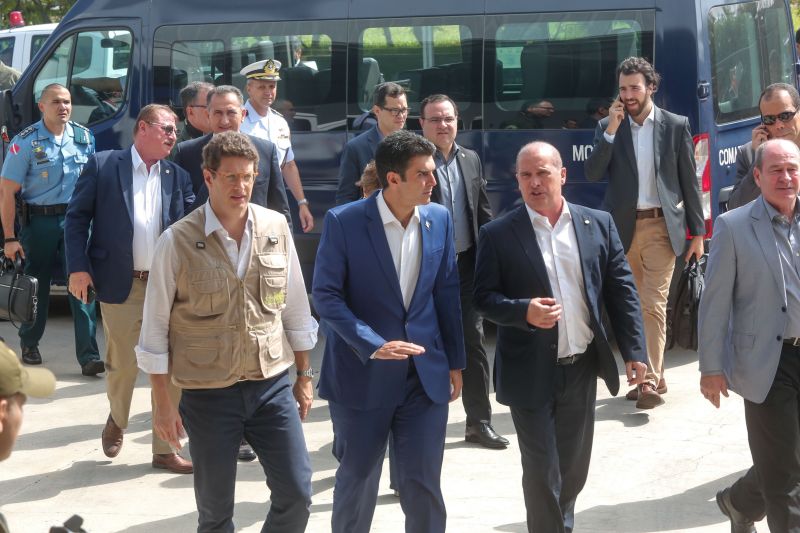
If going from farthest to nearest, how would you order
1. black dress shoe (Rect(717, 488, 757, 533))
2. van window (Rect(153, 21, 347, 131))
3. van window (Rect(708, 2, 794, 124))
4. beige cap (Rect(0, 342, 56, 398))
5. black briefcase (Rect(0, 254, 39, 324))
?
van window (Rect(153, 21, 347, 131)), van window (Rect(708, 2, 794, 124)), black briefcase (Rect(0, 254, 39, 324)), black dress shoe (Rect(717, 488, 757, 533)), beige cap (Rect(0, 342, 56, 398))

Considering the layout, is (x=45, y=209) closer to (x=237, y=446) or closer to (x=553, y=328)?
(x=237, y=446)

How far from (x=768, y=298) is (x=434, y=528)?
1.56m

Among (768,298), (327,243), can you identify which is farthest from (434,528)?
(768,298)

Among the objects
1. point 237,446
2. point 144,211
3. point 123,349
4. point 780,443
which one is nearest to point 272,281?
point 237,446

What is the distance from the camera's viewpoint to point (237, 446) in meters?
4.95

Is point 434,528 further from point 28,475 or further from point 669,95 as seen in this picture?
point 669,95

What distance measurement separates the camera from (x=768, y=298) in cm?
514

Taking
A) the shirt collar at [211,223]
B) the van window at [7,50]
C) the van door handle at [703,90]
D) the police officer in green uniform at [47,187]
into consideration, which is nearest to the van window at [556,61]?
the van door handle at [703,90]

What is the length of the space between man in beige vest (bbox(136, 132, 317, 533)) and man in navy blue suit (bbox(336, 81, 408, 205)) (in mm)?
2256

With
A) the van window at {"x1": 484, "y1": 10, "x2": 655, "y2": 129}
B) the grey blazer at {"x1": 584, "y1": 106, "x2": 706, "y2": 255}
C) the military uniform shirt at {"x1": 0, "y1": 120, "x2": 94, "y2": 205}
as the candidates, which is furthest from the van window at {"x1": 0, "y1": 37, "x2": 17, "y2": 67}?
the grey blazer at {"x1": 584, "y1": 106, "x2": 706, "y2": 255}

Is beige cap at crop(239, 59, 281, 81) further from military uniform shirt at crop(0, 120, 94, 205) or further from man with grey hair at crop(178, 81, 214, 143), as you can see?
military uniform shirt at crop(0, 120, 94, 205)

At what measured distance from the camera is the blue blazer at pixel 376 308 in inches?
198

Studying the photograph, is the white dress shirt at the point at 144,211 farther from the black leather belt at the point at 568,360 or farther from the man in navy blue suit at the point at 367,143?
the black leather belt at the point at 568,360

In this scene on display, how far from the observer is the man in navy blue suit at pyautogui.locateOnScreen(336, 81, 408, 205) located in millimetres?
7305
